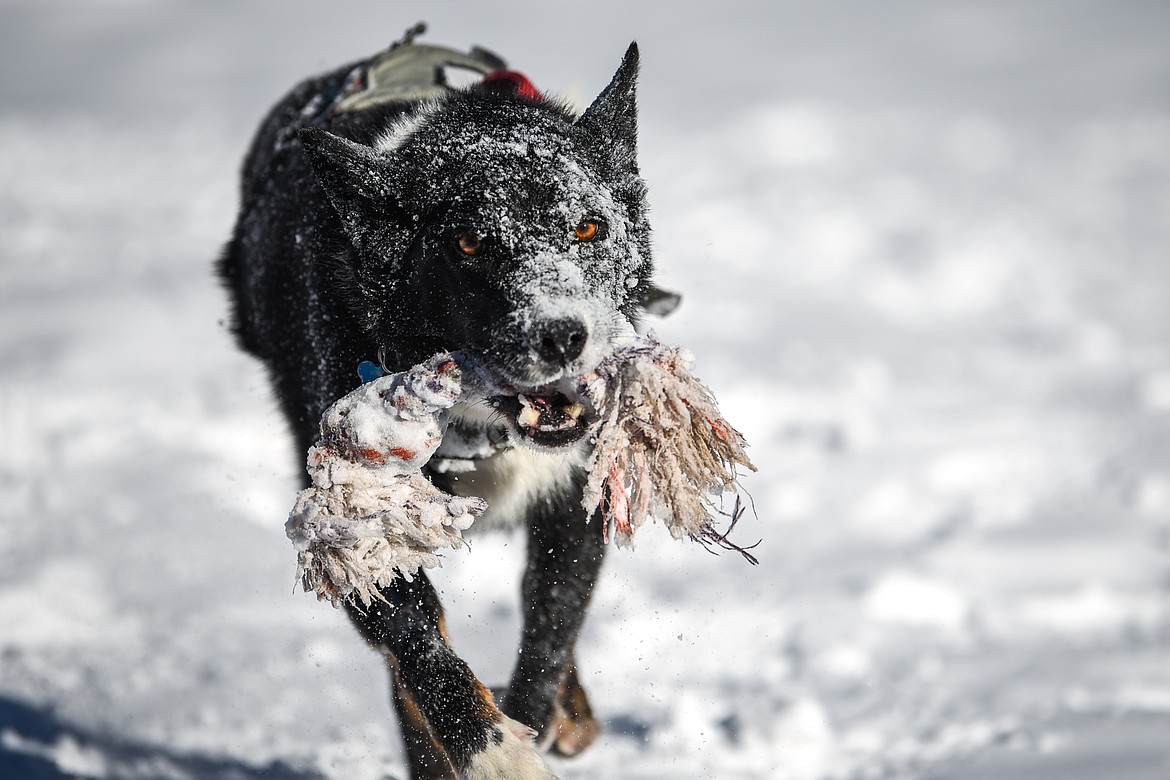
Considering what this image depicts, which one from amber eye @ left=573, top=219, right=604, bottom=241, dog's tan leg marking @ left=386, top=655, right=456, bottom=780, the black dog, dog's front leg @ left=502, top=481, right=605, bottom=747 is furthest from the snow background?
amber eye @ left=573, top=219, right=604, bottom=241

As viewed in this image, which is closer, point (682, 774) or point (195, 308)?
point (682, 774)

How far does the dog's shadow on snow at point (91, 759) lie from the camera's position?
11.4ft

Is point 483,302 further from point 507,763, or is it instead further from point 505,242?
point 507,763

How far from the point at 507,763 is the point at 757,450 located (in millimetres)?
3318

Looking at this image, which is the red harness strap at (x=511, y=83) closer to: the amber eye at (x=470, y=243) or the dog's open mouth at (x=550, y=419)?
the amber eye at (x=470, y=243)

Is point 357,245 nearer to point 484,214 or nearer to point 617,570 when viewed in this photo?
point 484,214

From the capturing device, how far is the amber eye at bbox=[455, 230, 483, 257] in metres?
2.57

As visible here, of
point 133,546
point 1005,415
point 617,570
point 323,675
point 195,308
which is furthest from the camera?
point 195,308

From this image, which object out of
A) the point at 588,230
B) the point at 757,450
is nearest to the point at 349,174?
the point at 588,230

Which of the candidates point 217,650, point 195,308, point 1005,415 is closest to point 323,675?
point 217,650

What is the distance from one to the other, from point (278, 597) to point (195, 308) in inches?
154

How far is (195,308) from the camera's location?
25.8 feet

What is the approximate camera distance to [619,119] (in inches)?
115

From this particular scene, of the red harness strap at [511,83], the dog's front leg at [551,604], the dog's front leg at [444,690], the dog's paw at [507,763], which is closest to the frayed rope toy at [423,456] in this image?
the dog's front leg at [444,690]
